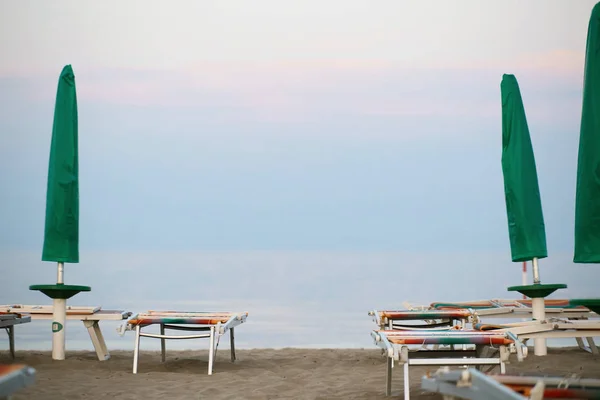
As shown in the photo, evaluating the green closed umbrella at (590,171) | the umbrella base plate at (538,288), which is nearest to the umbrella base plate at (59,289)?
the umbrella base plate at (538,288)

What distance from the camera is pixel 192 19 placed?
48.5 ft

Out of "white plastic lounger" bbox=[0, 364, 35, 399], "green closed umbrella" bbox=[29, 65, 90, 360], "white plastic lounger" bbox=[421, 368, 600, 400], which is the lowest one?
"white plastic lounger" bbox=[421, 368, 600, 400]

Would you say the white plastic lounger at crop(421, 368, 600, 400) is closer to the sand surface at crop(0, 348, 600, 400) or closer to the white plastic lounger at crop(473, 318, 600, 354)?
the sand surface at crop(0, 348, 600, 400)

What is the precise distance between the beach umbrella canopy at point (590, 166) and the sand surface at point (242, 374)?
59 cm

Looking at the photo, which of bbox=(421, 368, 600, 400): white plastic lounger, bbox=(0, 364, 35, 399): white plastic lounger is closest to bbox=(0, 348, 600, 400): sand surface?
bbox=(421, 368, 600, 400): white plastic lounger

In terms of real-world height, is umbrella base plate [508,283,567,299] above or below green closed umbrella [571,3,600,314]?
below

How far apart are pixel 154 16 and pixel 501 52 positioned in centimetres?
613

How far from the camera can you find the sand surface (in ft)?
14.0

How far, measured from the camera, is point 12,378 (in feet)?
7.41

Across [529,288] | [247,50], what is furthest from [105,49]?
[529,288]

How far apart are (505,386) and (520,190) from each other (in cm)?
321

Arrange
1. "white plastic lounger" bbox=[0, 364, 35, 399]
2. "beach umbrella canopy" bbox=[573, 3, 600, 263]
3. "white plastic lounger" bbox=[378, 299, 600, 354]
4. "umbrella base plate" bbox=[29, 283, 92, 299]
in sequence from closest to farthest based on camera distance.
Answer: "white plastic lounger" bbox=[0, 364, 35, 399] → "beach umbrella canopy" bbox=[573, 3, 600, 263] → "white plastic lounger" bbox=[378, 299, 600, 354] → "umbrella base plate" bbox=[29, 283, 92, 299]

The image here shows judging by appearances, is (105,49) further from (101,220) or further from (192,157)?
(101,220)

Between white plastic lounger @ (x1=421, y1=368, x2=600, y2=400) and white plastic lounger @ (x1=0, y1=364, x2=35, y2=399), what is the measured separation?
45.8 inches
